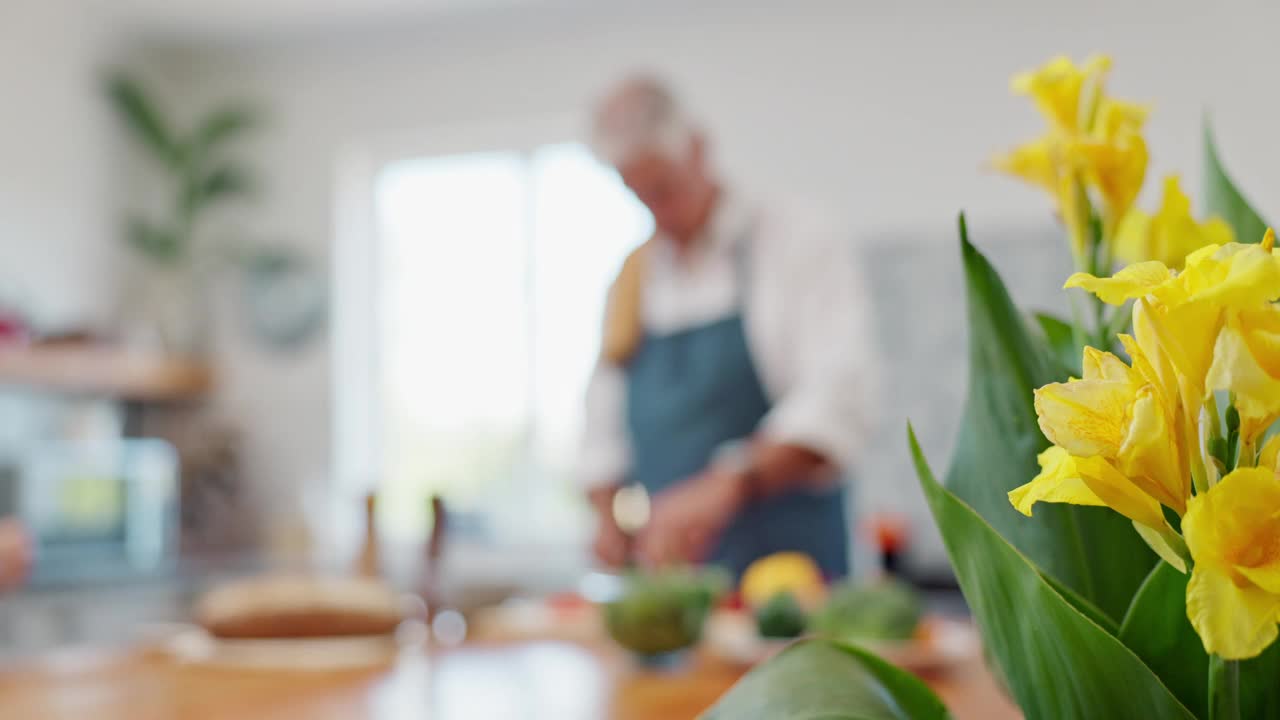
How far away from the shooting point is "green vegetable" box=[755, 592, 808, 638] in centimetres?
104

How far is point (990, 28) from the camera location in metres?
3.96

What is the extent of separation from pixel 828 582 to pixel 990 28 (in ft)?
8.85

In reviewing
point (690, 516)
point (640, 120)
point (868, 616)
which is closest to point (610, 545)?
point (690, 516)

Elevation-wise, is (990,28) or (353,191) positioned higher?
(990,28)

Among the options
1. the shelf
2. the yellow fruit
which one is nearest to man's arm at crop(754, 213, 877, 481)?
the yellow fruit

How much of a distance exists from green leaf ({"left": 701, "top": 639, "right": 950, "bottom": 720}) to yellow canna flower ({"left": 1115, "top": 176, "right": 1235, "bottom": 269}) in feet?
0.58

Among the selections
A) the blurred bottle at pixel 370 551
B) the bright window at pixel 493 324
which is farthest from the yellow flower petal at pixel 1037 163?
the bright window at pixel 493 324

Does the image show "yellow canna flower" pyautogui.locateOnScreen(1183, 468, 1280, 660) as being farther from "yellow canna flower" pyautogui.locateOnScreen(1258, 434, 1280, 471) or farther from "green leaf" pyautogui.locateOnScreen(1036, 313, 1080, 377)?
"green leaf" pyautogui.locateOnScreen(1036, 313, 1080, 377)

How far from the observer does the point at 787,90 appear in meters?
4.13

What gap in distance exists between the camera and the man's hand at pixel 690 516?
162 centimetres

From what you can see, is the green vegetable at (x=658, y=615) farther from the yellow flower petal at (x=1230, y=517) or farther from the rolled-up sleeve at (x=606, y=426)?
the rolled-up sleeve at (x=606, y=426)

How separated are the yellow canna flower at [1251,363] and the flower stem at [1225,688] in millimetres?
61

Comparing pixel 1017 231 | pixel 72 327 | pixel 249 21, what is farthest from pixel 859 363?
pixel 249 21

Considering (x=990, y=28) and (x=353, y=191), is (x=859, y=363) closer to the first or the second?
(x=990, y=28)
